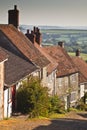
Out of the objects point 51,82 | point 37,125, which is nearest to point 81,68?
point 51,82

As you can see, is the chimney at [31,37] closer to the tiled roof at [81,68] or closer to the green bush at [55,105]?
the green bush at [55,105]

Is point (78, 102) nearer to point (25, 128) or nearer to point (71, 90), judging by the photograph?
point (71, 90)

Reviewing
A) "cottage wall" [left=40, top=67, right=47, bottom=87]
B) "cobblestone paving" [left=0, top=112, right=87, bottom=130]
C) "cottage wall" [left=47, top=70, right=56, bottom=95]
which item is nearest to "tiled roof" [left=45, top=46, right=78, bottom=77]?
"cottage wall" [left=47, top=70, right=56, bottom=95]

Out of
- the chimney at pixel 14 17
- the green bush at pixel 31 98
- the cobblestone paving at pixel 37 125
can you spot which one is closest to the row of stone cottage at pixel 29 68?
the chimney at pixel 14 17

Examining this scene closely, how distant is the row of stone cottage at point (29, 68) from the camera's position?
31.9m

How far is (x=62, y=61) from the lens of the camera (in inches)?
2196

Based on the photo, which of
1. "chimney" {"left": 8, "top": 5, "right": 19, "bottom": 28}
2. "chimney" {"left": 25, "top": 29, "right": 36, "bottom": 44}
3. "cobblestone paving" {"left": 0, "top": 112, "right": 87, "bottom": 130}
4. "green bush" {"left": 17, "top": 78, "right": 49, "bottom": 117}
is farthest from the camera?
"chimney" {"left": 25, "top": 29, "right": 36, "bottom": 44}

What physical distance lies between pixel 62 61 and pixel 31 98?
74.0 ft

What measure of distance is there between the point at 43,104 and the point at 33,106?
3.21 ft

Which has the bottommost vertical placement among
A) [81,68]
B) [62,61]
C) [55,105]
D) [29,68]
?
[55,105]

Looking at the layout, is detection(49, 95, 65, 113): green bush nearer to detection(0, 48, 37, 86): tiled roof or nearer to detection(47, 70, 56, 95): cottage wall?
detection(47, 70, 56, 95): cottage wall

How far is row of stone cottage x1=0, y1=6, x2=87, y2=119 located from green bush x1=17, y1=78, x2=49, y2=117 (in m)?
0.53

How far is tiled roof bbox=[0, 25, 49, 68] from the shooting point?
39281 millimetres

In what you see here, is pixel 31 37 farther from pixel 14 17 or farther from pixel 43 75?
pixel 43 75
